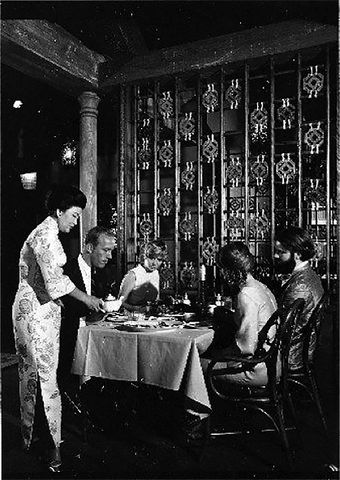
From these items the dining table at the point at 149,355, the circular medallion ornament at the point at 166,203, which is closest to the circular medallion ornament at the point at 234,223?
the circular medallion ornament at the point at 166,203

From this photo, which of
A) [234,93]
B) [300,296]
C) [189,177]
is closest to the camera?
[300,296]

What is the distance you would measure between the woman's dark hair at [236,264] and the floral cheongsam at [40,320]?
107cm

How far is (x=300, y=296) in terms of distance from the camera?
3.42 m

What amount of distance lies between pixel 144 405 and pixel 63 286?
170cm

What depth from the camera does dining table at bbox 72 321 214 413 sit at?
281cm

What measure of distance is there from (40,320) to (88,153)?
136 inches

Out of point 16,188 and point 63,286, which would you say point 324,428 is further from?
point 16,188

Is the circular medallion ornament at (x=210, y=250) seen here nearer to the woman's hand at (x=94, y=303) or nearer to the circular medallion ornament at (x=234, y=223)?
the circular medallion ornament at (x=234, y=223)

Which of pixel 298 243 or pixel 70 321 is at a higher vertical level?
pixel 298 243

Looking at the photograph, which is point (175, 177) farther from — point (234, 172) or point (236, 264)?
point (236, 264)

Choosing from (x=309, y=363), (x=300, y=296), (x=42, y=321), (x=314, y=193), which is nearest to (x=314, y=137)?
(x=314, y=193)

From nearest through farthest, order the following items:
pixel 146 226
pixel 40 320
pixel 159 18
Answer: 1. pixel 40 320
2. pixel 159 18
3. pixel 146 226

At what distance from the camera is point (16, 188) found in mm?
8211

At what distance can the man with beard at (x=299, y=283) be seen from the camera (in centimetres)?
336
